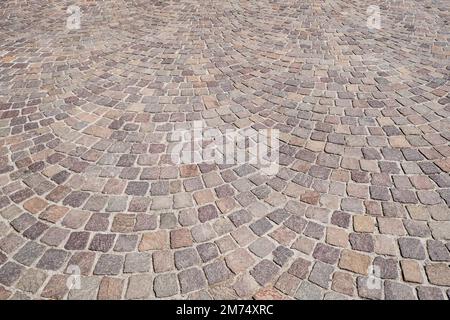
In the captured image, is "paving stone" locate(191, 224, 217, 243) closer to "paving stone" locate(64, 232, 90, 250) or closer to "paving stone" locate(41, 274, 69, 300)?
"paving stone" locate(64, 232, 90, 250)

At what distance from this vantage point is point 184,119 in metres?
5.07

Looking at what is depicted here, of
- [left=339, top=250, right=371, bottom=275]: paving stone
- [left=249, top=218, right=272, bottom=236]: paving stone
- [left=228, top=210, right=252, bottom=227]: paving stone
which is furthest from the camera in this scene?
[left=228, top=210, right=252, bottom=227]: paving stone

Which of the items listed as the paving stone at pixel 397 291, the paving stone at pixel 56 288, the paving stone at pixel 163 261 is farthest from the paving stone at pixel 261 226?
the paving stone at pixel 56 288

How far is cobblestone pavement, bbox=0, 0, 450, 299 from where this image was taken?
10.2 ft

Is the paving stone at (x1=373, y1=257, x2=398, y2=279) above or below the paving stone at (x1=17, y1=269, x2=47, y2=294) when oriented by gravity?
above

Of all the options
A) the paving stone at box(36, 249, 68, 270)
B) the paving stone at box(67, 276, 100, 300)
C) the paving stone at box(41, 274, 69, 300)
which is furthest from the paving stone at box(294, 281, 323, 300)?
the paving stone at box(36, 249, 68, 270)

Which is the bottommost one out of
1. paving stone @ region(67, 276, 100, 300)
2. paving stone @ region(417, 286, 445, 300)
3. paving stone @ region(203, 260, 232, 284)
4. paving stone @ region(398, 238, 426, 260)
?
paving stone @ region(67, 276, 100, 300)

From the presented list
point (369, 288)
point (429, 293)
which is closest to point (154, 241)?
point (369, 288)

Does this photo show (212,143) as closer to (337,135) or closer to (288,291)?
(337,135)

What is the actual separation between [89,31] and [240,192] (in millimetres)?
6269

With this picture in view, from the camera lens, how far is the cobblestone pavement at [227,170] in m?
3.11

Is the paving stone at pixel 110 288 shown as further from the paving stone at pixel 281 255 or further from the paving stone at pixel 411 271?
the paving stone at pixel 411 271

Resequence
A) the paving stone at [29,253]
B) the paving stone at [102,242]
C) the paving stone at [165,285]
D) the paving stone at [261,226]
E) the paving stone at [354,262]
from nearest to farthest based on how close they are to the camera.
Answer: the paving stone at [165,285]
the paving stone at [354,262]
the paving stone at [29,253]
the paving stone at [102,242]
the paving stone at [261,226]
